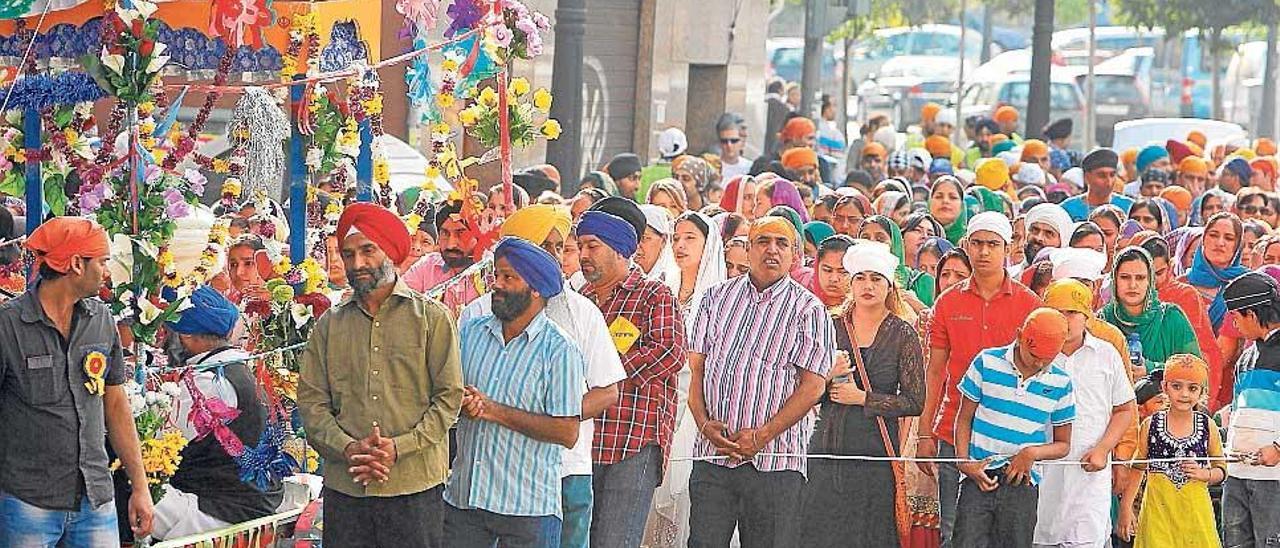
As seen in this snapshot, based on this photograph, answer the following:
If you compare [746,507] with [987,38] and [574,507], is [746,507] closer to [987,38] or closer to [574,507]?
[574,507]

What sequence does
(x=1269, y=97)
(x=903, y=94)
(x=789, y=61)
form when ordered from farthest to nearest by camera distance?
(x=789, y=61), (x=903, y=94), (x=1269, y=97)

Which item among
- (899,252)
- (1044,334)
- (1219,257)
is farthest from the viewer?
(1219,257)

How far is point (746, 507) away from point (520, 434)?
5.40ft

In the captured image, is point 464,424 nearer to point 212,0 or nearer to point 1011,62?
point 212,0

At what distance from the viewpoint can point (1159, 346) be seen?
1108cm

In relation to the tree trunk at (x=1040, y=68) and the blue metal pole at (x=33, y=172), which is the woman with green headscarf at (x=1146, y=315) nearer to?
the blue metal pole at (x=33, y=172)

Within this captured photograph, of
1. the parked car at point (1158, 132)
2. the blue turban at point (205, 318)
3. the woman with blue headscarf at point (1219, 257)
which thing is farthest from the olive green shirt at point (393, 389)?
the parked car at point (1158, 132)

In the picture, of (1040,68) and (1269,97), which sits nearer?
(1040,68)

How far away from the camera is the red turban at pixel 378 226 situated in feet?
27.5

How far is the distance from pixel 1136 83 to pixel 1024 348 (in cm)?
3169

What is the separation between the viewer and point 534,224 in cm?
984

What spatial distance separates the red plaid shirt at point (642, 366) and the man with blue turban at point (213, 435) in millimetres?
1323

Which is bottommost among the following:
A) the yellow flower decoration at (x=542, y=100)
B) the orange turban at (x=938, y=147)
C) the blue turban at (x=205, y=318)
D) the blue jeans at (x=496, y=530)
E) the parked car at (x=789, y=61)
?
the blue jeans at (x=496, y=530)

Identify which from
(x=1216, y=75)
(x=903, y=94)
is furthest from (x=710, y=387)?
(x=903, y=94)
